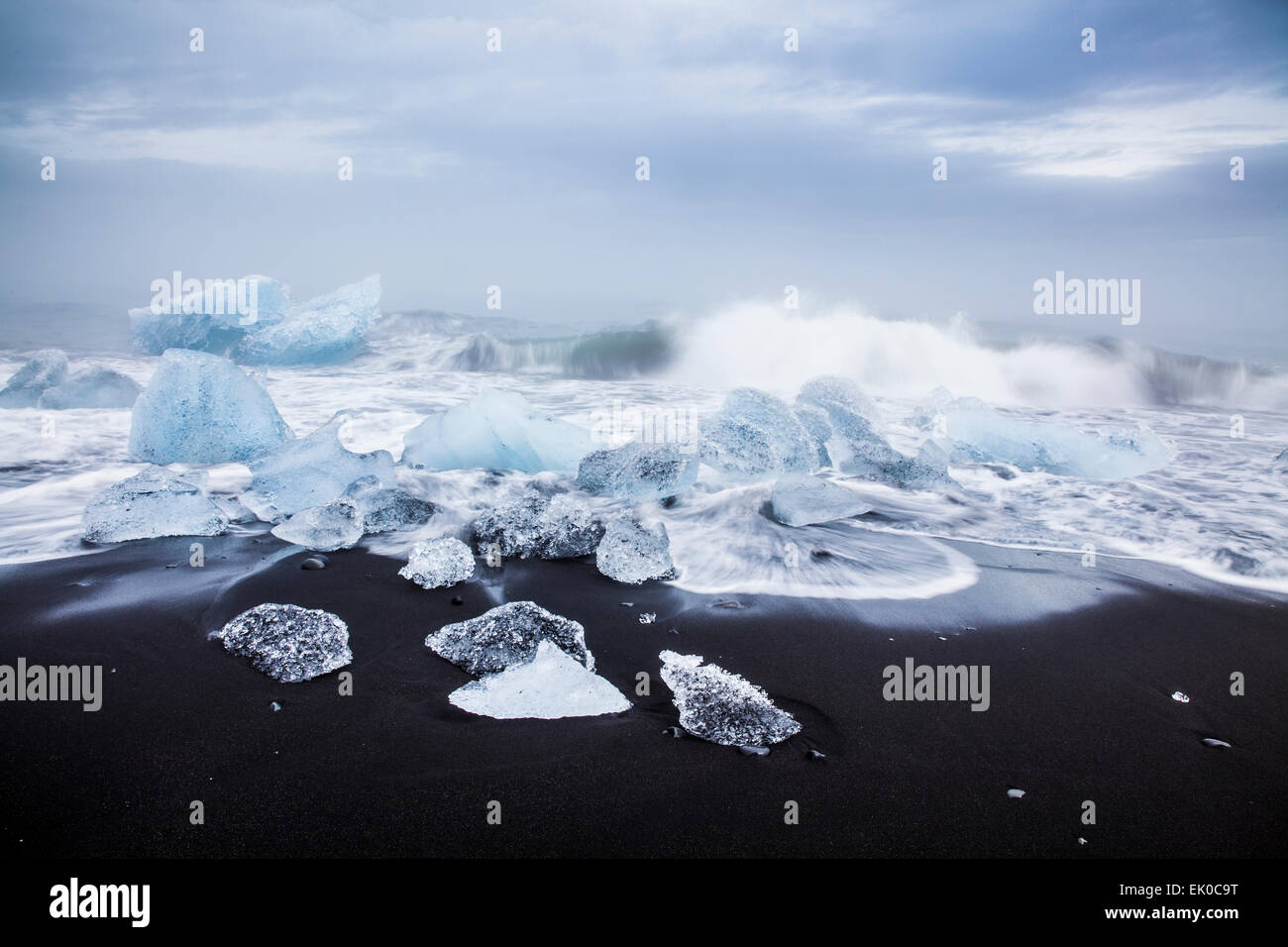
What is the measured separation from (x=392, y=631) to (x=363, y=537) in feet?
3.91

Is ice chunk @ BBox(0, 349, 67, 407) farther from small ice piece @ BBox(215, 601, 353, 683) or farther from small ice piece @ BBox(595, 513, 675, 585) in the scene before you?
small ice piece @ BBox(595, 513, 675, 585)

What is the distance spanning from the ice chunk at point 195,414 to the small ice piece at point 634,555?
11.4ft

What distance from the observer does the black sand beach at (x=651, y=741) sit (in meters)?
1.72

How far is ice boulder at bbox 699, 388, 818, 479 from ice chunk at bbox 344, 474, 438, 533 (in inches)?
79.6

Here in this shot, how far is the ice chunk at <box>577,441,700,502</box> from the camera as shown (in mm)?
4746

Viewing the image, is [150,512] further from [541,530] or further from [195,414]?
[541,530]

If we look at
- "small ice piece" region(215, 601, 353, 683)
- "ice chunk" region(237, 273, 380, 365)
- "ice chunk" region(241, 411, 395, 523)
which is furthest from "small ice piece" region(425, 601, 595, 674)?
"ice chunk" region(237, 273, 380, 365)

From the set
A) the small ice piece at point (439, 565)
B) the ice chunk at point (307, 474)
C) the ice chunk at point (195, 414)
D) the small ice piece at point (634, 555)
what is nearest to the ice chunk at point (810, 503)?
the small ice piece at point (634, 555)

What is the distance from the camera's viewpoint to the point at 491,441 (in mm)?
5324

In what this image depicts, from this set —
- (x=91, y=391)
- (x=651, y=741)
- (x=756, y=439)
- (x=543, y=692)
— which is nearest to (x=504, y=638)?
(x=543, y=692)

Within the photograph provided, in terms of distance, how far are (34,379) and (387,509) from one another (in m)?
5.97

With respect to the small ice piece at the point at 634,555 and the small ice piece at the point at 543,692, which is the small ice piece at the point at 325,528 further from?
the small ice piece at the point at 543,692

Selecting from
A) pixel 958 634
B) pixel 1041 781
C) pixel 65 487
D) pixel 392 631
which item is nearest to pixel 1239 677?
pixel 958 634
